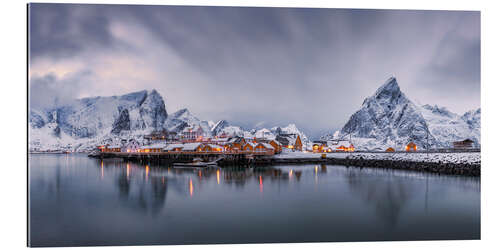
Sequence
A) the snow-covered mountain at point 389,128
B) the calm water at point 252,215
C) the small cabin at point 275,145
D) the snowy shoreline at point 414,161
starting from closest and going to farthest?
the calm water at point 252,215
the snowy shoreline at point 414,161
the snow-covered mountain at point 389,128
the small cabin at point 275,145

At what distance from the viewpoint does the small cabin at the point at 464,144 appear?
10.3 meters

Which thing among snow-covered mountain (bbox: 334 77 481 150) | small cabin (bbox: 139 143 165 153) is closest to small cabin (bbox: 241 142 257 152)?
snow-covered mountain (bbox: 334 77 481 150)

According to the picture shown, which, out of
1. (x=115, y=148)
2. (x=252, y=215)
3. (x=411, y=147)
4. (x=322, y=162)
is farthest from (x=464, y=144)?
(x=115, y=148)

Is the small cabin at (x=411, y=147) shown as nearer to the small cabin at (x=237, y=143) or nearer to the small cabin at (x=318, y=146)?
the small cabin at (x=318, y=146)

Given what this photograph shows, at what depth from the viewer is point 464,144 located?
37.8 feet

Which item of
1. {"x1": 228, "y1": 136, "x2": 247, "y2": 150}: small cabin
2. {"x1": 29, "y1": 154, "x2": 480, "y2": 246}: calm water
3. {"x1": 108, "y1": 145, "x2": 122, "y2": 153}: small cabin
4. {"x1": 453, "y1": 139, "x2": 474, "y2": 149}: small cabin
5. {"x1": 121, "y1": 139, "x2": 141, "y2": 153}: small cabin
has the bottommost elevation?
{"x1": 108, "y1": 145, "x2": 122, "y2": 153}: small cabin

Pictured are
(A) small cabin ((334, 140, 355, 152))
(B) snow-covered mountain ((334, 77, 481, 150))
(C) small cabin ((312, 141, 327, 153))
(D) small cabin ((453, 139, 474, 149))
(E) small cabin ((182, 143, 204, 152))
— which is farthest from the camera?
(C) small cabin ((312, 141, 327, 153))

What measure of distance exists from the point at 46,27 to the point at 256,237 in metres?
7.43

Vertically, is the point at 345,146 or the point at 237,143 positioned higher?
the point at 237,143

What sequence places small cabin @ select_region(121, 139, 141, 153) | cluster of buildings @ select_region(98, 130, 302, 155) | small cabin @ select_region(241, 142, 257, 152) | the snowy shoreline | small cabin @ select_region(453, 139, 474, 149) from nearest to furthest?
small cabin @ select_region(453, 139, 474, 149)
the snowy shoreline
small cabin @ select_region(241, 142, 257, 152)
cluster of buildings @ select_region(98, 130, 302, 155)
small cabin @ select_region(121, 139, 141, 153)

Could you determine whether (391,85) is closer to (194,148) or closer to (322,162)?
(322,162)

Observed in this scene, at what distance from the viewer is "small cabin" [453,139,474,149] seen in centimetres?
1034

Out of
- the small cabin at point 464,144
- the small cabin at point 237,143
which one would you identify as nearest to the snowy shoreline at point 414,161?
the small cabin at point 464,144

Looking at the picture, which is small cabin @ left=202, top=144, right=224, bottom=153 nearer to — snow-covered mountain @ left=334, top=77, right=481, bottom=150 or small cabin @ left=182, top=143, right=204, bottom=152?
small cabin @ left=182, top=143, right=204, bottom=152
